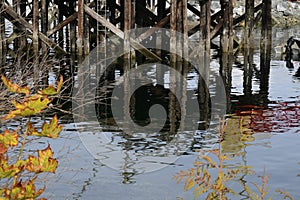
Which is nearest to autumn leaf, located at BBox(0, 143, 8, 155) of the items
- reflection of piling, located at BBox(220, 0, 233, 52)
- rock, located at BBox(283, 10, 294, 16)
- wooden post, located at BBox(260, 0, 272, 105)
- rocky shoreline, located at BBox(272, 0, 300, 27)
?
wooden post, located at BBox(260, 0, 272, 105)

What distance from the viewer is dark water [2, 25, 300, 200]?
7871 millimetres

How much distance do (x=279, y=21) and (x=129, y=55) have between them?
29.4 metres

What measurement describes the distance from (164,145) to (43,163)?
647cm

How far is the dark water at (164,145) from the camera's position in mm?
7871

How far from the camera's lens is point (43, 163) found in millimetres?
3621

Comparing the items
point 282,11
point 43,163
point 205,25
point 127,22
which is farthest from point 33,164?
point 282,11

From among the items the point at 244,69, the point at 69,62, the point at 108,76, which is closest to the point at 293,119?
the point at 108,76

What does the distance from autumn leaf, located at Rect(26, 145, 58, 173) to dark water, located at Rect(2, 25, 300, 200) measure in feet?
8.36

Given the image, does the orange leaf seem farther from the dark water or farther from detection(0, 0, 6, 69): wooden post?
detection(0, 0, 6, 69): wooden post

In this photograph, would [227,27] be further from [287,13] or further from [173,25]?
[287,13]

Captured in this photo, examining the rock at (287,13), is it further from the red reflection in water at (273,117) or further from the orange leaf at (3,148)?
the orange leaf at (3,148)

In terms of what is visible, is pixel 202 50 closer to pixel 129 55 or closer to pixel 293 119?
pixel 129 55

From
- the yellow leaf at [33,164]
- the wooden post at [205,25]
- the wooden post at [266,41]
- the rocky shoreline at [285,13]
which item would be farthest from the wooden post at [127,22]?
the rocky shoreline at [285,13]

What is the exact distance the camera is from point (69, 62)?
21.7m
